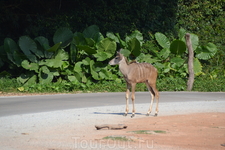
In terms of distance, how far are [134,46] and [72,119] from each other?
504 inches

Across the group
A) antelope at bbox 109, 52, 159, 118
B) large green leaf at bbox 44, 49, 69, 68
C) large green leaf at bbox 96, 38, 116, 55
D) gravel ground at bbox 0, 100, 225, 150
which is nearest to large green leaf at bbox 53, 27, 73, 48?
large green leaf at bbox 44, 49, 69, 68

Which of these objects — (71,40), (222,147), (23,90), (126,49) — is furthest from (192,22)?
(222,147)

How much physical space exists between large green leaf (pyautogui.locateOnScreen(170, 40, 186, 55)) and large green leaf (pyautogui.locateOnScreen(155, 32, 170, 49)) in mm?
802

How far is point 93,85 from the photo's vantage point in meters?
22.1

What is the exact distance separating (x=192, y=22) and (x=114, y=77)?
935 centimetres

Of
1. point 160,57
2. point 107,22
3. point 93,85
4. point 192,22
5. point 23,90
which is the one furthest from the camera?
point 192,22

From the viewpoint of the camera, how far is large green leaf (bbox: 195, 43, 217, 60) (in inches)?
1074

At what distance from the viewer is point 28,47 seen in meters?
23.4

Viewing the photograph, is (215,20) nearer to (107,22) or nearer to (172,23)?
(172,23)

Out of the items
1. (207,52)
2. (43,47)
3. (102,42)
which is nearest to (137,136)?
(102,42)

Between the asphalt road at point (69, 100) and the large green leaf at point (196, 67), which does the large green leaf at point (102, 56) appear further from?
the large green leaf at point (196, 67)

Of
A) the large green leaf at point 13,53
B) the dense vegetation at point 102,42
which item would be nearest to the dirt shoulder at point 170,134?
the dense vegetation at point 102,42

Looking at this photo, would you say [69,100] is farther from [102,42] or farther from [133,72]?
[102,42]

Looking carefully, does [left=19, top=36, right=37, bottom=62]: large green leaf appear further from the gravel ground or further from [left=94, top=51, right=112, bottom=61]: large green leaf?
the gravel ground
